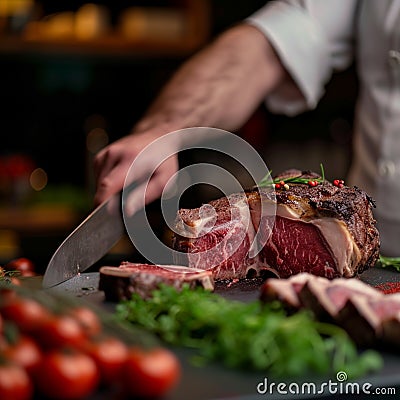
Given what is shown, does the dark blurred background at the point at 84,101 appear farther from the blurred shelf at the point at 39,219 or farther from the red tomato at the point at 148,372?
the red tomato at the point at 148,372

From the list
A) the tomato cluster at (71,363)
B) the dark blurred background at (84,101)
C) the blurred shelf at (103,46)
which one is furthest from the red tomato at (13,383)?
the blurred shelf at (103,46)

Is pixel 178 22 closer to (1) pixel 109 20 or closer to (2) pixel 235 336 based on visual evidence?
(1) pixel 109 20

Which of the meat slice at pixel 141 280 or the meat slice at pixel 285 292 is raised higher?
the meat slice at pixel 285 292

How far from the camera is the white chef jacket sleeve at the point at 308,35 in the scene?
3.08m

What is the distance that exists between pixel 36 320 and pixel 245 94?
1.93 metres

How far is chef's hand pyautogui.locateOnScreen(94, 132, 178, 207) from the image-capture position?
7.73ft

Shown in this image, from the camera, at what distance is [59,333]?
1.22 m

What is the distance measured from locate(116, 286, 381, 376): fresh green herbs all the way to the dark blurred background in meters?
3.34

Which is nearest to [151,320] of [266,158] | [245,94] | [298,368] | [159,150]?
[298,368]

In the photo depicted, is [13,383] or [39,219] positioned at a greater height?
[13,383]

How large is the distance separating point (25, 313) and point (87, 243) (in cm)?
89

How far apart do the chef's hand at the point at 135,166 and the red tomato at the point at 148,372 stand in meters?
1.18

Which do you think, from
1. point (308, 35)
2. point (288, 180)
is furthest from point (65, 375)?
point (308, 35)

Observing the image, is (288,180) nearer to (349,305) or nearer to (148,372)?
(349,305)
